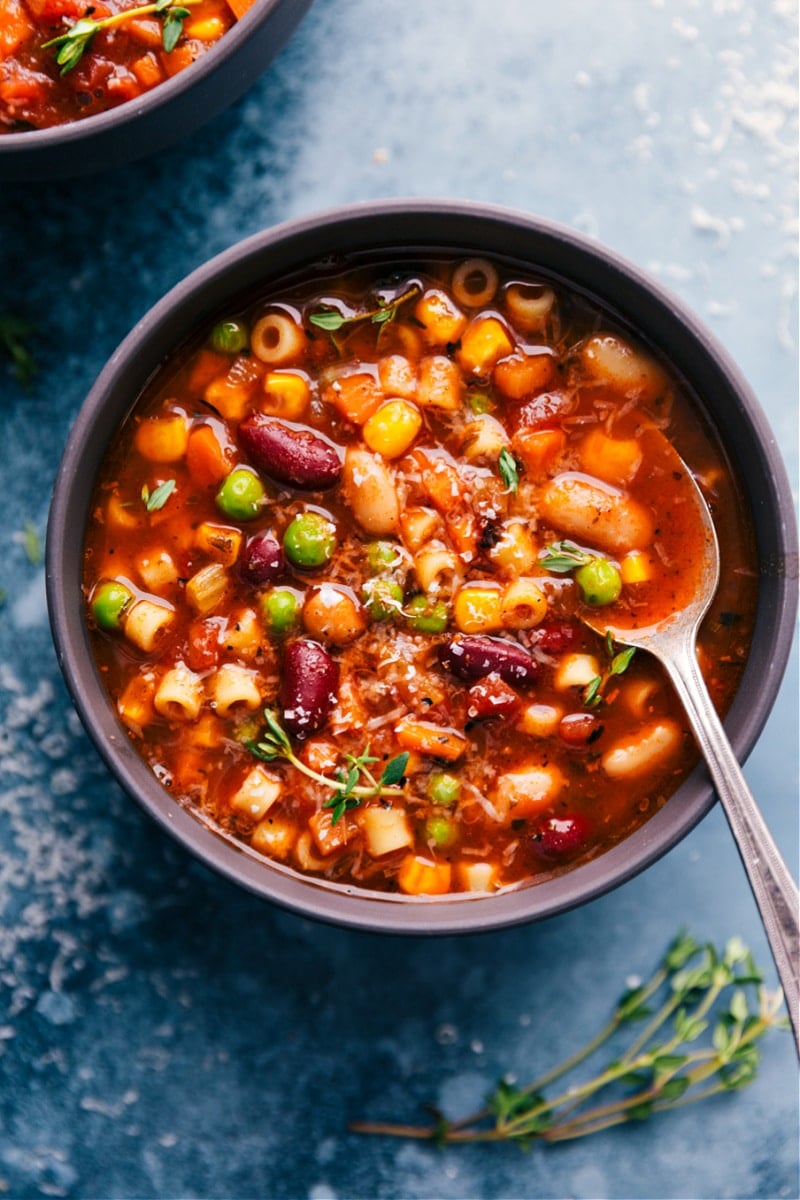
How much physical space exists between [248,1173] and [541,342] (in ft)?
7.75

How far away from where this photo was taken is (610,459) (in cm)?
284

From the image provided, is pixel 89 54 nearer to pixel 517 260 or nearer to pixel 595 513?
pixel 517 260

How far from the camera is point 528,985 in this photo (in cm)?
340

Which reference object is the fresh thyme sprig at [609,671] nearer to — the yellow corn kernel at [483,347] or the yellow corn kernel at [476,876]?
the yellow corn kernel at [476,876]

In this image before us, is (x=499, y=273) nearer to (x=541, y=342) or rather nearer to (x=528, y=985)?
(x=541, y=342)

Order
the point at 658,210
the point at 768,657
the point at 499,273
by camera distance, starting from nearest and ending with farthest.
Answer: the point at 768,657 → the point at 499,273 → the point at 658,210

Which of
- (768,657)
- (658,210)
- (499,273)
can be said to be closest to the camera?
(768,657)

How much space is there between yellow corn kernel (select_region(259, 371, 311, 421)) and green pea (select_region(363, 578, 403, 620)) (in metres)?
0.43

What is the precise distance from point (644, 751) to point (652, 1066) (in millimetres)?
1033

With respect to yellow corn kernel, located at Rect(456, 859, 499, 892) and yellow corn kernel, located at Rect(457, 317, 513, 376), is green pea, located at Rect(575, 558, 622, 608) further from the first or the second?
yellow corn kernel, located at Rect(456, 859, 499, 892)

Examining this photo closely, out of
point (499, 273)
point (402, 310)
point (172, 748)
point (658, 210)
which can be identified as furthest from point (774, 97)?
point (172, 748)

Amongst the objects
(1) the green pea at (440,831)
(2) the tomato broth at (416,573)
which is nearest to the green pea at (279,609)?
(2) the tomato broth at (416,573)

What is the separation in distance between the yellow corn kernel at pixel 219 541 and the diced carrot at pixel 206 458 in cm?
10

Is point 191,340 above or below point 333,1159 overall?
above
